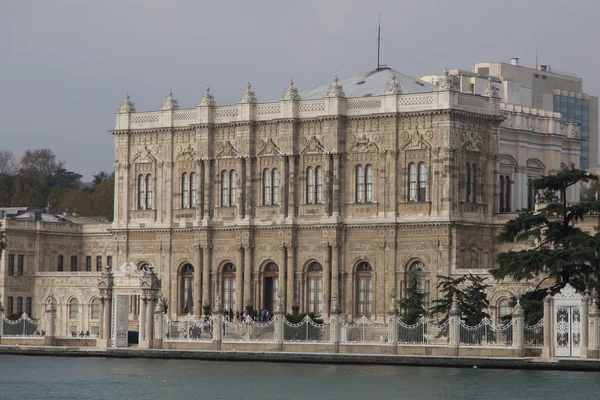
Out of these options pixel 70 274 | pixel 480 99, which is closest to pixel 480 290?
pixel 480 99

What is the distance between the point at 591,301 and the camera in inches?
2491

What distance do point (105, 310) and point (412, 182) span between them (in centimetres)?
1620

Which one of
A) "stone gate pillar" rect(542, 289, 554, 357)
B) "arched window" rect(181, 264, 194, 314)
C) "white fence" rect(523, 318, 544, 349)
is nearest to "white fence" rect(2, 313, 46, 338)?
"arched window" rect(181, 264, 194, 314)

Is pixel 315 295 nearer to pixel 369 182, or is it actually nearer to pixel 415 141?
pixel 369 182

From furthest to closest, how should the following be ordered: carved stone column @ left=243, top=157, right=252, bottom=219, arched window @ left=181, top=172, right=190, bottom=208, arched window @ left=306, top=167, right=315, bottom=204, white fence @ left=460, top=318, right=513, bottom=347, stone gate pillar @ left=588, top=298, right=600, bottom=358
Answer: arched window @ left=181, top=172, right=190, bottom=208
carved stone column @ left=243, top=157, right=252, bottom=219
arched window @ left=306, top=167, right=315, bottom=204
white fence @ left=460, top=318, right=513, bottom=347
stone gate pillar @ left=588, top=298, right=600, bottom=358

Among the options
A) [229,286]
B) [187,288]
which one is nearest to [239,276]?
[229,286]

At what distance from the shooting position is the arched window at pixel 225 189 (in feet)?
290

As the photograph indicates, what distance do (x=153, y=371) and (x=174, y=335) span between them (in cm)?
692

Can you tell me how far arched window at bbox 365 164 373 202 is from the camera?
275 feet

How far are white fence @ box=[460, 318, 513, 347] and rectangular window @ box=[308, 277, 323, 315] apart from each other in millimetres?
19361

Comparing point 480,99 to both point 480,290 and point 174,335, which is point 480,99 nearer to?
point 480,290

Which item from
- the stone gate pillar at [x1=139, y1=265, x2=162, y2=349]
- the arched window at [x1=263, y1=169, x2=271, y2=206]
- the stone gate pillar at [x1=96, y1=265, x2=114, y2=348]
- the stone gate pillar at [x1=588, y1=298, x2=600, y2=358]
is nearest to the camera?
the stone gate pillar at [x1=588, y1=298, x2=600, y2=358]

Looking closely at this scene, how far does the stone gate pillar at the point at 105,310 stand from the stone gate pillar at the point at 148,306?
62.3 inches

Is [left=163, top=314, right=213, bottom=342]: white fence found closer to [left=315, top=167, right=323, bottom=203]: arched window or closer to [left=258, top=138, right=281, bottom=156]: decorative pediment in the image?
[left=315, top=167, right=323, bottom=203]: arched window
